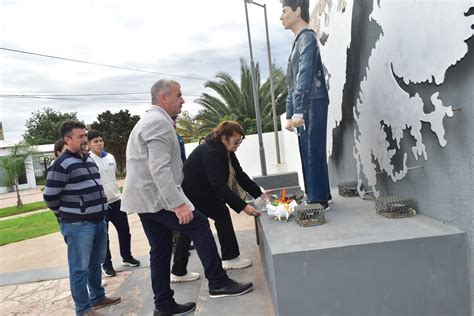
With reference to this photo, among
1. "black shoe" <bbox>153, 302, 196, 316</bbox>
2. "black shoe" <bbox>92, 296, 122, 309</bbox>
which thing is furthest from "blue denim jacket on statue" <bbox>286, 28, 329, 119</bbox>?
"black shoe" <bbox>92, 296, 122, 309</bbox>

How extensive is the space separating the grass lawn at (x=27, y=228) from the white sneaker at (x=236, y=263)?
609 centimetres

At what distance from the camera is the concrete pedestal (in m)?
2.05

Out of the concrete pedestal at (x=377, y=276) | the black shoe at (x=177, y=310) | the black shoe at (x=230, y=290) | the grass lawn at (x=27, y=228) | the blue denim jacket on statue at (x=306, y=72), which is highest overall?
the blue denim jacket on statue at (x=306, y=72)

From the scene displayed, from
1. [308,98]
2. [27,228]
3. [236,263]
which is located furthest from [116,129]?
[308,98]

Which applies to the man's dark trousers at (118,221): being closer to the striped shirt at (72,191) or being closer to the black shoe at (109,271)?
the black shoe at (109,271)

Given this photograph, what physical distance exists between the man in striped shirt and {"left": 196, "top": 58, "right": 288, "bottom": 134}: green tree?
46.7 feet

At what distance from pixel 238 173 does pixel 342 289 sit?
1.90 metres

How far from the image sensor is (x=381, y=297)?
209 cm

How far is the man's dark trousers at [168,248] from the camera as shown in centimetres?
269

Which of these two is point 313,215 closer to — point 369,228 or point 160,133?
point 369,228

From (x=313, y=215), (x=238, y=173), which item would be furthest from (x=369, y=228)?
(x=238, y=173)

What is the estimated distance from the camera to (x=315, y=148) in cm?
305

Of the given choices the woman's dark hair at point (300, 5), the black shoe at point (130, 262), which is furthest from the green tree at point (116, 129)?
the woman's dark hair at point (300, 5)

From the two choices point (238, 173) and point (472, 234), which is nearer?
point (472, 234)
